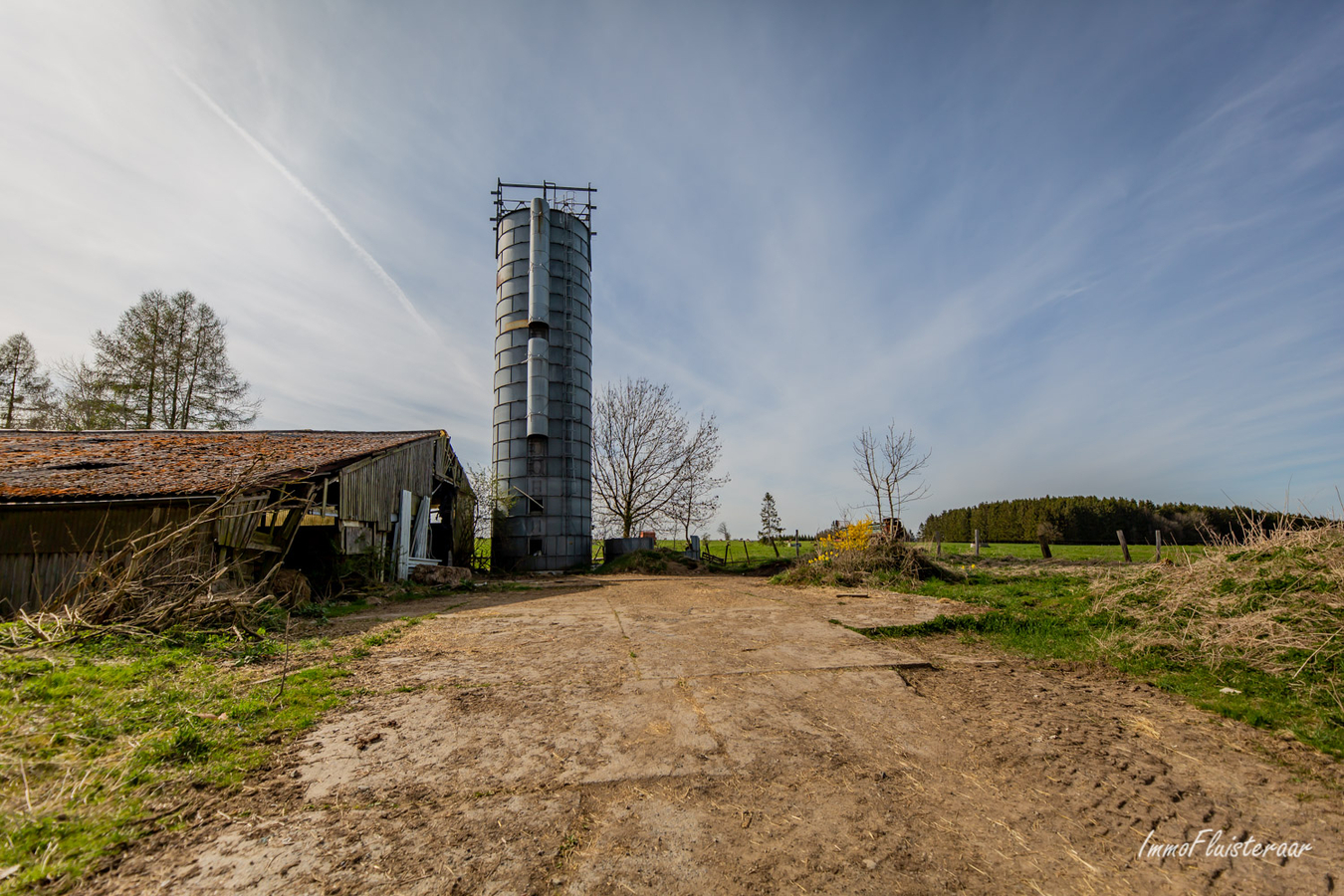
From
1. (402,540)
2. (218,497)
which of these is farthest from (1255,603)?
(402,540)

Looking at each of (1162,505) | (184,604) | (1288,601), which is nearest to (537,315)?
(184,604)

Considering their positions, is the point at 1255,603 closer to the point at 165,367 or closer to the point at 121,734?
the point at 121,734

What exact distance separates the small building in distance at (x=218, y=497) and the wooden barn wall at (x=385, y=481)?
0.03 metres

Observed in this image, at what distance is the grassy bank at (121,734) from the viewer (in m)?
2.08

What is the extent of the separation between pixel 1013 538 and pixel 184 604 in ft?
196

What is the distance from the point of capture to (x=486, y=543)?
72.2 feet

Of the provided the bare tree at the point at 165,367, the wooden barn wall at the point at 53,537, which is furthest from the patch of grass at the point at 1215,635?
the bare tree at the point at 165,367

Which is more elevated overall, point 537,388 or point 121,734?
point 537,388

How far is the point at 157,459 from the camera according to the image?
10.8m

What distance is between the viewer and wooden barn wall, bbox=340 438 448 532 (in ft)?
38.1

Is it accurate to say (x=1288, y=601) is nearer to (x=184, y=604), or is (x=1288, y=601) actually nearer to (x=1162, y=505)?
(x=184, y=604)

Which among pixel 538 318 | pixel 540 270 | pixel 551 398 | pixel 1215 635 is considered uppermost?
pixel 540 270

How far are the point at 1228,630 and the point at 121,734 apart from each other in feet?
26.9
